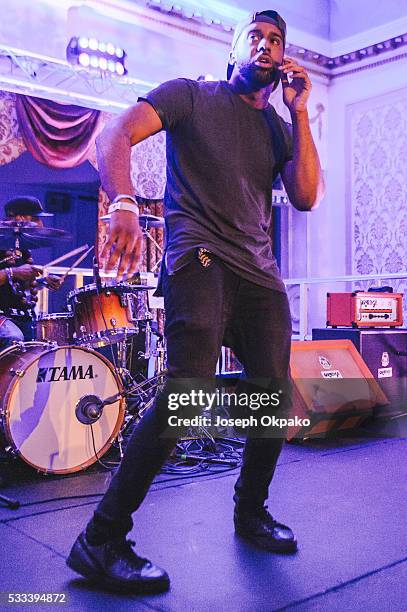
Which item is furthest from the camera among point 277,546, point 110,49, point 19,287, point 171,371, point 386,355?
point 110,49

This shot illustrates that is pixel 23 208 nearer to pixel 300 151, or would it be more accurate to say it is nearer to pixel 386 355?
pixel 300 151

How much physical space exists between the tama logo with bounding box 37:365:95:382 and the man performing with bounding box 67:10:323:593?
55.7 inches

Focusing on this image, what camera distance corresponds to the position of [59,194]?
7.73m

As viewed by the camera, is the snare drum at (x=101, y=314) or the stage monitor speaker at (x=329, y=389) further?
the stage monitor speaker at (x=329, y=389)

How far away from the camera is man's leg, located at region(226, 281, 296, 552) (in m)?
1.72

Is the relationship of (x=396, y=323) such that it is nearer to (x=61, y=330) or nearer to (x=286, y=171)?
(x=61, y=330)

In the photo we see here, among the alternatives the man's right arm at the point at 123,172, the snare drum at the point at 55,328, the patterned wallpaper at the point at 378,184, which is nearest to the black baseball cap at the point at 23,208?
the snare drum at the point at 55,328

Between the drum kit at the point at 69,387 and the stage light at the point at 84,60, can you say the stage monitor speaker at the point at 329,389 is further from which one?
the stage light at the point at 84,60

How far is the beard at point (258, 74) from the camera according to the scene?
172cm

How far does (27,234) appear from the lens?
387 cm

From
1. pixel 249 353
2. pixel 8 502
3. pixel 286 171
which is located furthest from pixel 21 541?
pixel 286 171

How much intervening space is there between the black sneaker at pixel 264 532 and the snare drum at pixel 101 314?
1621 millimetres

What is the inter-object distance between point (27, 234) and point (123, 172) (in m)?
2.56

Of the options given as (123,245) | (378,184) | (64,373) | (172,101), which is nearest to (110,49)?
(378,184)
